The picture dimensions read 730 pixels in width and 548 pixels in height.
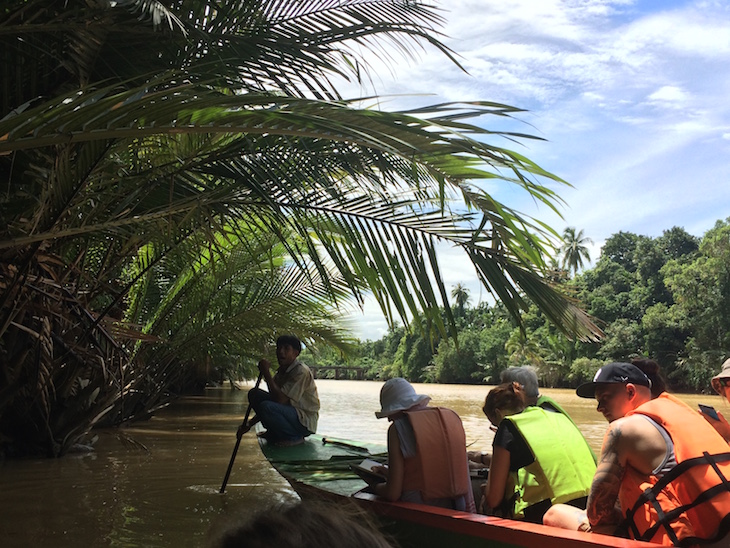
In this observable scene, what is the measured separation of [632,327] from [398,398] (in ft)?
127

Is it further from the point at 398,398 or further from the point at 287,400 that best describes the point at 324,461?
the point at 398,398

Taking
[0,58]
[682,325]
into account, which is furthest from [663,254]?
[0,58]

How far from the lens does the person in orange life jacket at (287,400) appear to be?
266 inches

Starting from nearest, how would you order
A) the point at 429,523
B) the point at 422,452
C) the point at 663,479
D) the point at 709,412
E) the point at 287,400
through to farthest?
the point at 663,479
the point at 429,523
the point at 422,452
the point at 709,412
the point at 287,400

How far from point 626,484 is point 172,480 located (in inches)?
207

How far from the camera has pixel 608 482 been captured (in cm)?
286

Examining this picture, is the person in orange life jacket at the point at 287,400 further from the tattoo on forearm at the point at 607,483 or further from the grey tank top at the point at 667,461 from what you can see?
the grey tank top at the point at 667,461

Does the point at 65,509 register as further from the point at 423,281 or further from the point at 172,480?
the point at 423,281

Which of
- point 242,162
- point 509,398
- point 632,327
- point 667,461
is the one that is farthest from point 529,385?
point 632,327

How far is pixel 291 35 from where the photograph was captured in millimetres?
4602

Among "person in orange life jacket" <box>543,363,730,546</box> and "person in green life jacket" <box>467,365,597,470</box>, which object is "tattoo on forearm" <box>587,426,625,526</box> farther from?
"person in green life jacket" <box>467,365,597,470</box>

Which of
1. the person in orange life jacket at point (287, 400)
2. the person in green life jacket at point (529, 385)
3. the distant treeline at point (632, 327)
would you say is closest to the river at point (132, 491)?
the person in orange life jacket at point (287, 400)

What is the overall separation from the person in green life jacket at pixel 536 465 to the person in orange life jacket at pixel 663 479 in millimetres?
404

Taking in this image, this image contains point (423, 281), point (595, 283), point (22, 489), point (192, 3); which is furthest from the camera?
point (595, 283)
